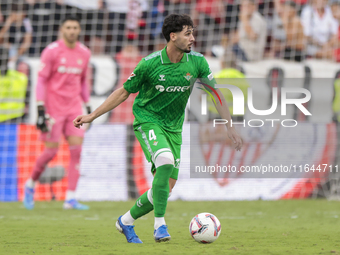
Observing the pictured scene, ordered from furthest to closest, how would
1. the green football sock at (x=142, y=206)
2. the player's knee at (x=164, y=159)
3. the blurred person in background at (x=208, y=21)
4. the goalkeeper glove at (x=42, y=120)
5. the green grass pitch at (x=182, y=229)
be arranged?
the blurred person in background at (x=208, y=21)
the goalkeeper glove at (x=42, y=120)
the green football sock at (x=142, y=206)
the player's knee at (x=164, y=159)
the green grass pitch at (x=182, y=229)

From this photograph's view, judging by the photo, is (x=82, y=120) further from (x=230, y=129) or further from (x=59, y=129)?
(x=59, y=129)

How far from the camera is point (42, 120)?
7758mm

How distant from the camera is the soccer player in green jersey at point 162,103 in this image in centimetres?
450

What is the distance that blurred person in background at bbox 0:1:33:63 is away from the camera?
1041 cm

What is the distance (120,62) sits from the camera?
991cm

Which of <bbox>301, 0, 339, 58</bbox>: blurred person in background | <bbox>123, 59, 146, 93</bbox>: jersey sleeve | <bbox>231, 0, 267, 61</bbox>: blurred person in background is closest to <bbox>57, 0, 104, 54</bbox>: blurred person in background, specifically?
<bbox>231, 0, 267, 61</bbox>: blurred person in background

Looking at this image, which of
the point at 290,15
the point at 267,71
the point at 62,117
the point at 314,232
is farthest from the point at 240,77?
the point at 314,232

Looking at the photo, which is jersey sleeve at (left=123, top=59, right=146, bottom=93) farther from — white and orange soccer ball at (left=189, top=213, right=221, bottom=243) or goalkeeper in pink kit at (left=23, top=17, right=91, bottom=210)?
goalkeeper in pink kit at (left=23, top=17, right=91, bottom=210)

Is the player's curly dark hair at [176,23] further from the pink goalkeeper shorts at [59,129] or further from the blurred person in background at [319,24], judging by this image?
the blurred person in background at [319,24]

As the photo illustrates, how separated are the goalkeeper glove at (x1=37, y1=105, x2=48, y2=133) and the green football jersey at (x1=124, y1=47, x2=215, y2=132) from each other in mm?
3269

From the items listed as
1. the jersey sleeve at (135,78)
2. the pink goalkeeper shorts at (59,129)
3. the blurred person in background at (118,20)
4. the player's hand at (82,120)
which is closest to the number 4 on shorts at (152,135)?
the jersey sleeve at (135,78)

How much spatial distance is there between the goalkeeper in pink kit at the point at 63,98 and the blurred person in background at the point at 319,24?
457 centimetres

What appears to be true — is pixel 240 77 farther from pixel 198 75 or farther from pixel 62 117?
pixel 198 75

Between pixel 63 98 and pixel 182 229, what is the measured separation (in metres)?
3.24
